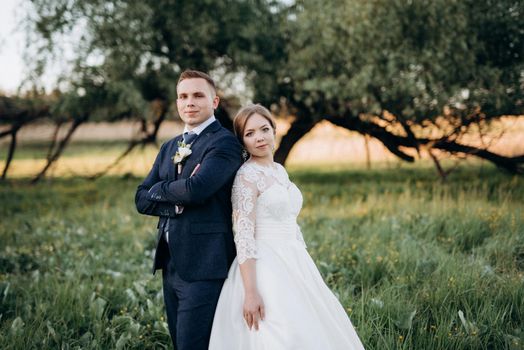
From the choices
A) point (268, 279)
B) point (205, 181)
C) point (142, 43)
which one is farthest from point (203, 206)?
point (142, 43)

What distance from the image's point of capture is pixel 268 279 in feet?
8.89

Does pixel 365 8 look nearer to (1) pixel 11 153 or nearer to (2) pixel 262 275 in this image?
(2) pixel 262 275

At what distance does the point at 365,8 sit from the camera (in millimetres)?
8000

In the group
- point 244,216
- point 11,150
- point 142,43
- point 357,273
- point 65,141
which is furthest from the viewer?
point 65,141

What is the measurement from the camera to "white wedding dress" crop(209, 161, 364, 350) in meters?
2.63

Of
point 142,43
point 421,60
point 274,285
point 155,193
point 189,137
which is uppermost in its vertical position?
point 142,43

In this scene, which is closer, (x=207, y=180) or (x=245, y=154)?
(x=207, y=180)

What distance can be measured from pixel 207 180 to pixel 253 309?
76cm

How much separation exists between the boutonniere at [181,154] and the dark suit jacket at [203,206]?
3 cm

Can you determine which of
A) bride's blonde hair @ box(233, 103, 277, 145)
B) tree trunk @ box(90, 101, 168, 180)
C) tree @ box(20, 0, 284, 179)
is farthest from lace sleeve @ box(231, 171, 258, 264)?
tree trunk @ box(90, 101, 168, 180)

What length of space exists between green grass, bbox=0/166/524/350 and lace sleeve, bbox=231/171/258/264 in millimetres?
1389

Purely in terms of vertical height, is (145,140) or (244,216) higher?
(145,140)

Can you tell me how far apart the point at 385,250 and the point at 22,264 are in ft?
14.4

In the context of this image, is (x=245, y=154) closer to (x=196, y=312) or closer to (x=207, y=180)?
(x=207, y=180)
